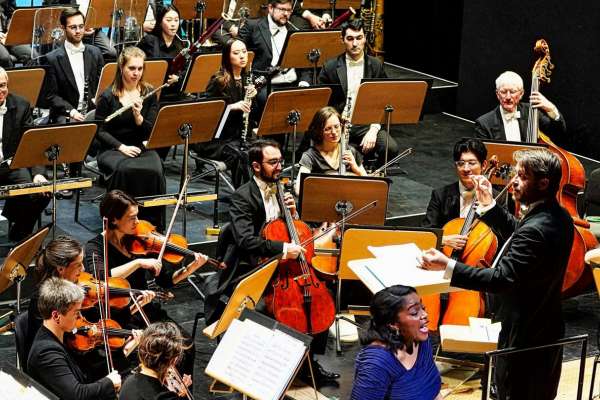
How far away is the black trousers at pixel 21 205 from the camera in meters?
5.43

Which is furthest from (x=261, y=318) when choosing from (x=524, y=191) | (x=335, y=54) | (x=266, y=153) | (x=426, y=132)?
(x=426, y=132)

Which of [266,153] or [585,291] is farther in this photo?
[585,291]

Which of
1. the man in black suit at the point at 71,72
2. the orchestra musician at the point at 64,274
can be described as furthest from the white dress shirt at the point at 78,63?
the orchestra musician at the point at 64,274

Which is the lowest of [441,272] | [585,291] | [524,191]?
[585,291]

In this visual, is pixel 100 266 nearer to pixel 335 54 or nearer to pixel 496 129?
pixel 496 129

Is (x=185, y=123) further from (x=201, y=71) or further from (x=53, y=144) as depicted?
(x=201, y=71)

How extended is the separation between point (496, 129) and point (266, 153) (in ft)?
6.23

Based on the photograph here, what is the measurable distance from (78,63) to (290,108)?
1.78m

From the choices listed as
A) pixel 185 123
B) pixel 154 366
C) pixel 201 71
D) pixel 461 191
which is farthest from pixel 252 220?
pixel 201 71

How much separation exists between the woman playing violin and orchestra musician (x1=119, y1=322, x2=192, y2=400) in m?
2.11

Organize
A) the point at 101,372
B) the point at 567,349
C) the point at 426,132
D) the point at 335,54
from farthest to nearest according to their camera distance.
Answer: the point at 426,132 → the point at 335,54 → the point at 567,349 → the point at 101,372

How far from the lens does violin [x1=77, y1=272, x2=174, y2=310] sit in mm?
3877

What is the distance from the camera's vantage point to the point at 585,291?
5688 millimetres

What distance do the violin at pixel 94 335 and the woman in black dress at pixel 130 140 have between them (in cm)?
192
